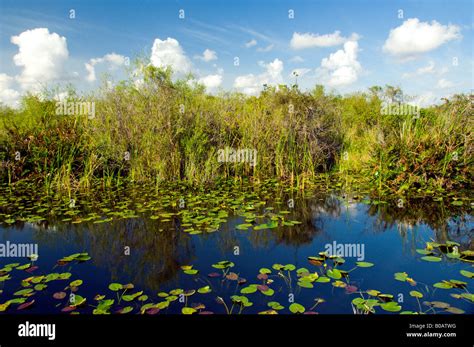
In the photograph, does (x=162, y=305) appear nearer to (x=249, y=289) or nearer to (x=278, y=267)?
A: (x=249, y=289)

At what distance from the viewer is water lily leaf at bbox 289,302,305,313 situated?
2.94 m

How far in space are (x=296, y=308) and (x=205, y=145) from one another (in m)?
6.78

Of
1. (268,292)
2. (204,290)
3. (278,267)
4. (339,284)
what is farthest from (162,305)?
(339,284)

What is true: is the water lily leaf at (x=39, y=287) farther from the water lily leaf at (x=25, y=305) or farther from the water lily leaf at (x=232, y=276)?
the water lily leaf at (x=232, y=276)

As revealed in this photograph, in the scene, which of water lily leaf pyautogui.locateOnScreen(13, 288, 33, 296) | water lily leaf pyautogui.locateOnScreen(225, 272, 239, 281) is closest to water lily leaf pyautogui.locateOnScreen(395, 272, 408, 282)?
water lily leaf pyautogui.locateOnScreen(225, 272, 239, 281)

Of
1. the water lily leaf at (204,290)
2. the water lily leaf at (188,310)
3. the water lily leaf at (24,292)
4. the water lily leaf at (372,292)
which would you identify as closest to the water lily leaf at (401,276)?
the water lily leaf at (372,292)

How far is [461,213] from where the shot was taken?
567 centimetres

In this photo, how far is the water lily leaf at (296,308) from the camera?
294 centimetres

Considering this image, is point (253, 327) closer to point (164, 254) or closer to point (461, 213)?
point (164, 254)

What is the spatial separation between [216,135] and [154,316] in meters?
6.90

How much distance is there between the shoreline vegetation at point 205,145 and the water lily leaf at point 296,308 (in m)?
4.91

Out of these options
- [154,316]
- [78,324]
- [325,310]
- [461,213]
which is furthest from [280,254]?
[461,213]

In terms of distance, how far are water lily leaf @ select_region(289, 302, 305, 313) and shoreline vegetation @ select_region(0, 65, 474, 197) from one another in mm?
4913

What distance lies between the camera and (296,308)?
2969 mm
